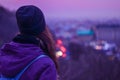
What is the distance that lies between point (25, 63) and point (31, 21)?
29cm

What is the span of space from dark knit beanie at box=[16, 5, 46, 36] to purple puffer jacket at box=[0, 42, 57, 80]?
0.36 feet

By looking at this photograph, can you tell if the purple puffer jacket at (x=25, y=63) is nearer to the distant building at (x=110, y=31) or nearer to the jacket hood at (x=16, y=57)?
the jacket hood at (x=16, y=57)

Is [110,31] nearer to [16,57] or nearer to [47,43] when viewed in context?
[47,43]

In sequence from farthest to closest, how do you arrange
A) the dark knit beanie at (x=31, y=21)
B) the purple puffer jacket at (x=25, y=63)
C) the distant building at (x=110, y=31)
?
the distant building at (x=110, y=31), the dark knit beanie at (x=31, y=21), the purple puffer jacket at (x=25, y=63)

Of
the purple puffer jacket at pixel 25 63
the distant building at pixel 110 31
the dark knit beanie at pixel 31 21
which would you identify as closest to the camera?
the purple puffer jacket at pixel 25 63

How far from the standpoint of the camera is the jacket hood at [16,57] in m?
2.79

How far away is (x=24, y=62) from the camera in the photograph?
2.79 meters

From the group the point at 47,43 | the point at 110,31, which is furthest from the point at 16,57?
the point at 110,31

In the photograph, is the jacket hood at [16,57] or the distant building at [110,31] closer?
the jacket hood at [16,57]

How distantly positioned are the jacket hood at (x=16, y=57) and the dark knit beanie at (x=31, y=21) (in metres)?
0.11

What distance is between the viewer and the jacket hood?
2.79 m

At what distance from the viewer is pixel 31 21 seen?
2.89m

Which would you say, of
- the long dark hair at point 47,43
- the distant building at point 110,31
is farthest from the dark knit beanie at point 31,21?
the distant building at point 110,31

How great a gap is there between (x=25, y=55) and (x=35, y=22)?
9.6 inches
